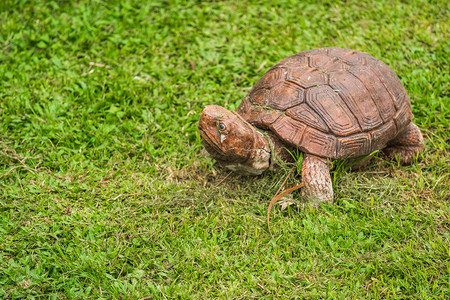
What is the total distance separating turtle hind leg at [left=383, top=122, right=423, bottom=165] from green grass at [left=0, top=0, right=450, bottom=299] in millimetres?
98

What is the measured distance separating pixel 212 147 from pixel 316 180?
2.93ft

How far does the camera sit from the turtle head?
3346 mm

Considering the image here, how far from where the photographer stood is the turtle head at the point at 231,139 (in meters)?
3.35

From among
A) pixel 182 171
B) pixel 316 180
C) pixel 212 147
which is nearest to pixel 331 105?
pixel 316 180

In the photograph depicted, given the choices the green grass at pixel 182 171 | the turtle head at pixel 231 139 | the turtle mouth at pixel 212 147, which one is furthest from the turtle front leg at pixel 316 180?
the turtle mouth at pixel 212 147

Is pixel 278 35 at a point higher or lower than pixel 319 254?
higher

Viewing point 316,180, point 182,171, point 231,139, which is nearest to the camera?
point 231,139

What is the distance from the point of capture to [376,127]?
12.0 feet

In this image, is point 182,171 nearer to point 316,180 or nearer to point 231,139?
point 231,139

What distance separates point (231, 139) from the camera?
338cm

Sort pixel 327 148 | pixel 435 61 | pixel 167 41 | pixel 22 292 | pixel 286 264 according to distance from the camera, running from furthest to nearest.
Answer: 1. pixel 167 41
2. pixel 435 61
3. pixel 327 148
4. pixel 286 264
5. pixel 22 292

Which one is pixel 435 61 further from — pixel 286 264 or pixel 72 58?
pixel 72 58

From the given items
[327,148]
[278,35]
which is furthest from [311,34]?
[327,148]

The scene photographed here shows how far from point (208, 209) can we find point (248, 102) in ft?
3.41
